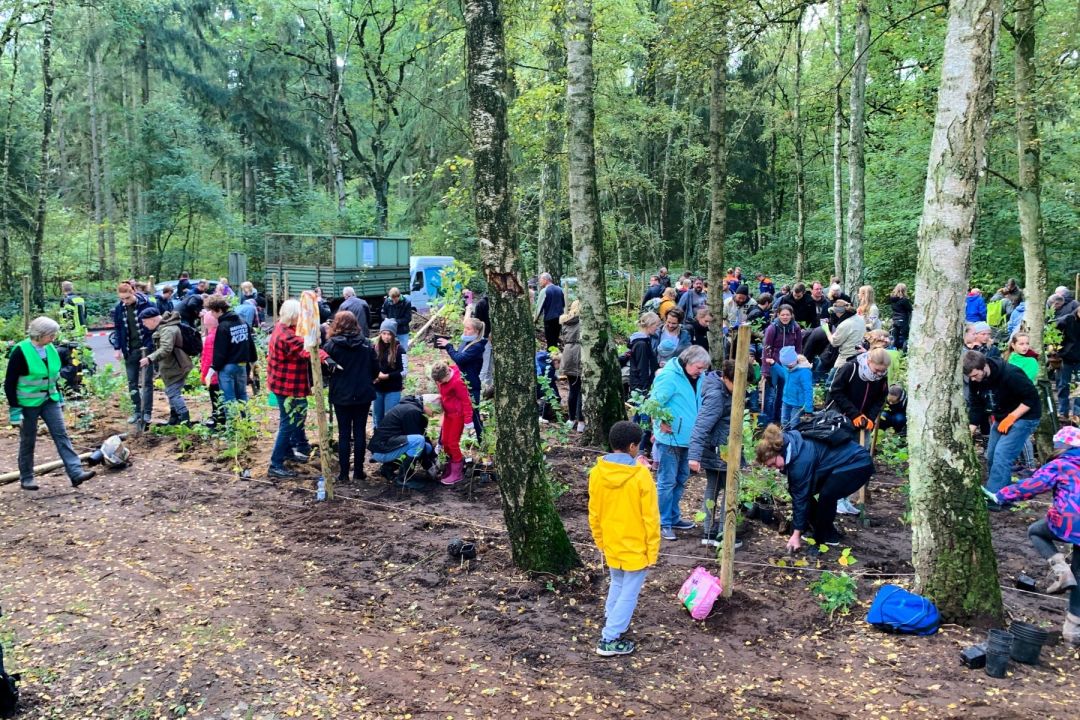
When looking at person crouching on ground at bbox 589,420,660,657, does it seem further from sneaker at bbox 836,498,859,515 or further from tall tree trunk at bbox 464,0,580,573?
sneaker at bbox 836,498,859,515

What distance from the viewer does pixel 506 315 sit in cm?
551

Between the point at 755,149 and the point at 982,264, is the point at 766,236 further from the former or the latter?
the point at 982,264

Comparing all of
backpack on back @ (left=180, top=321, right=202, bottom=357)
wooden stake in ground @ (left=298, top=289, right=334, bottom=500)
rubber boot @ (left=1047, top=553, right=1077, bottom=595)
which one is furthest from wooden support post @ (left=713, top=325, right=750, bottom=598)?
backpack on back @ (left=180, top=321, right=202, bottom=357)

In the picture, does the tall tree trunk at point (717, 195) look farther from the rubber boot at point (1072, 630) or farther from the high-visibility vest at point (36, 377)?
the high-visibility vest at point (36, 377)

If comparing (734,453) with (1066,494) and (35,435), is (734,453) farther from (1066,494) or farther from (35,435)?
(35,435)

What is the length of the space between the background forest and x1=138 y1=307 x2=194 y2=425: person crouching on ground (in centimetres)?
938

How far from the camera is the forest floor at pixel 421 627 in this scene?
4.19 metres

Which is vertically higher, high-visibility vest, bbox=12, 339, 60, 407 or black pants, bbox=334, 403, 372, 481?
high-visibility vest, bbox=12, 339, 60, 407

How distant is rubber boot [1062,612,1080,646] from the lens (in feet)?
15.4

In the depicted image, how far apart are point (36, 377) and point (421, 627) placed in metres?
5.22

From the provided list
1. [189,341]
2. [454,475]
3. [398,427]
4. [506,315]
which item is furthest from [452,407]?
[189,341]

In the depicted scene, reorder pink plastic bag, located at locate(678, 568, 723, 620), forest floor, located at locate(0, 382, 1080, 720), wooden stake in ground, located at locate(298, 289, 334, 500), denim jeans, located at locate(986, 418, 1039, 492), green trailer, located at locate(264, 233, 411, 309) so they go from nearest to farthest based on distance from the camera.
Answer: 1. forest floor, located at locate(0, 382, 1080, 720)
2. pink plastic bag, located at locate(678, 568, 723, 620)
3. wooden stake in ground, located at locate(298, 289, 334, 500)
4. denim jeans, located at locate(986, 418, 1039, 492)
5. green trailer, located at locate(264, 233, 411, 309)

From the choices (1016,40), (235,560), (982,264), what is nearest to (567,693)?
(235,560)

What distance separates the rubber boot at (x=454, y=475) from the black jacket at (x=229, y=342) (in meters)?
3.70
